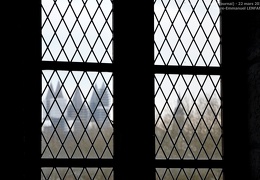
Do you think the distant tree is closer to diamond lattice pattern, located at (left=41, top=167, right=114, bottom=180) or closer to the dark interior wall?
the dark interior wall

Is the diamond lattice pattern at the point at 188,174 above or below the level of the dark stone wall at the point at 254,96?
below

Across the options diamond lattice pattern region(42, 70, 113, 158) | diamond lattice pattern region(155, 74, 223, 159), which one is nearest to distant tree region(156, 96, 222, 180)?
diamond lattice pattern region(155, 74, 223, 159)

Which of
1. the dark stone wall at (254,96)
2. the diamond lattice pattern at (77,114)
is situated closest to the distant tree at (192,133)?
the dark stone wall at (254,96)

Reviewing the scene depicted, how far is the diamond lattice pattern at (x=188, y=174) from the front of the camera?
4.15 m

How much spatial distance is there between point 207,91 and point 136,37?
2.11 ft

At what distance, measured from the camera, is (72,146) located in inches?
159

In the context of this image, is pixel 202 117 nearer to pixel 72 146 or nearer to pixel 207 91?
pixel 207 91

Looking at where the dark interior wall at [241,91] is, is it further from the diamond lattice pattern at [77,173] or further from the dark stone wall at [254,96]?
the diamond lattice pattern at [77,173]

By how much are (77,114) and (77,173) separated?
388mm

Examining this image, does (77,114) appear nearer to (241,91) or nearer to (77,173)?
(77,173)

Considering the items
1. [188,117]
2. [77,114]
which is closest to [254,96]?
[188,117]

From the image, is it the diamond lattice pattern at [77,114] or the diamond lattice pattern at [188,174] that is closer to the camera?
the diamond lattice pattern at [77,114]
